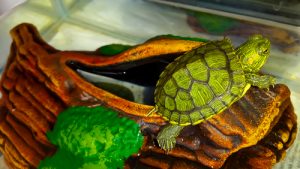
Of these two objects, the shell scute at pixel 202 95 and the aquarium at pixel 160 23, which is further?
the aquarium at pixel 160 23

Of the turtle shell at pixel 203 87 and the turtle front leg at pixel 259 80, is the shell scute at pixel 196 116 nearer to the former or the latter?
the turtle shell at pixel 203 87

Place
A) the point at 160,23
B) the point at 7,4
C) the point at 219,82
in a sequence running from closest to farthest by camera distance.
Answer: the point at 219,82
the point at 160,23
the point at 7,4

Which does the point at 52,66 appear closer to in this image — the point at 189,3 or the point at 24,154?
the point at 24,154

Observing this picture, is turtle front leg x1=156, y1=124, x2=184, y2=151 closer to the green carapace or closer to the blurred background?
the green carapace

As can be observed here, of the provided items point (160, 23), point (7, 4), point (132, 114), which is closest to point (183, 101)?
point (132, 114)

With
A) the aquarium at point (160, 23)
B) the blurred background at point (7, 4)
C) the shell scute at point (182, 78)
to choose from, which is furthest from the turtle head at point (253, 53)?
the blurred background at point (7, 4)

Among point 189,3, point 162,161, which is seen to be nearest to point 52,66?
point 162,161

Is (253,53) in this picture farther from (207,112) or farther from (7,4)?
(7,4)
